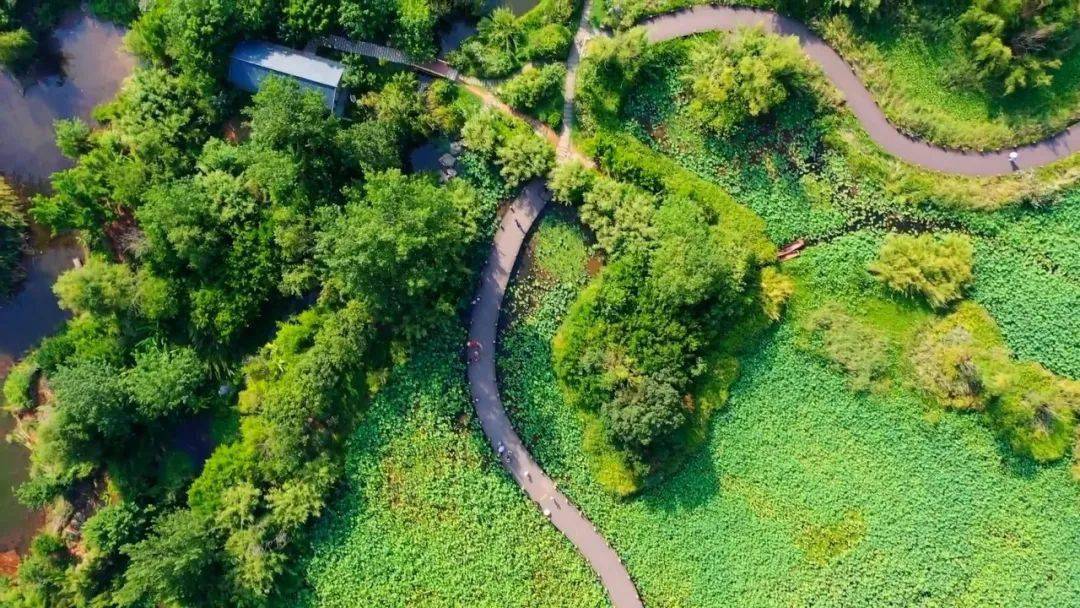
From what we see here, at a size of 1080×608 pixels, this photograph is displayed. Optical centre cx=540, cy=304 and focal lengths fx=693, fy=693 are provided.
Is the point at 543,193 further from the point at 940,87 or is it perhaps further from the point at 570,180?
the point at 940,87

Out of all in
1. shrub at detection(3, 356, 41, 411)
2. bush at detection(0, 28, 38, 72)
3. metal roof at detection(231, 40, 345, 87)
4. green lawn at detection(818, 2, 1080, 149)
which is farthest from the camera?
shrub at detection(3, 356, 41, 411)

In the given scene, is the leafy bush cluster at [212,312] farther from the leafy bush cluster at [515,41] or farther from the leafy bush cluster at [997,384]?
the leafy bush cluster at [997,384]

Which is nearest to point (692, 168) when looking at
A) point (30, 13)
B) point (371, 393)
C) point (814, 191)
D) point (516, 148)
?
point (814, 191)

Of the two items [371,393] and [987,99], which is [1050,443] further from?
[371,393]

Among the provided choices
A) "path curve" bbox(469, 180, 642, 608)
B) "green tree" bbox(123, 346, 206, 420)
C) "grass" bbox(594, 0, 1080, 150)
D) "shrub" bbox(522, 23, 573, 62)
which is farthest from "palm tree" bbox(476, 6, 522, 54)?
"green tree" bbox(123, 346, 206, 420)

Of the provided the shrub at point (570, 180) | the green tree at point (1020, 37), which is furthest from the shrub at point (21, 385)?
the green tree at point (1020, 37)

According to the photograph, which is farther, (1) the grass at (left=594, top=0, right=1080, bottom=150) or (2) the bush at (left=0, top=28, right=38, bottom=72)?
(2) the bush at (left=0, top=28, right=38, bottom=72)

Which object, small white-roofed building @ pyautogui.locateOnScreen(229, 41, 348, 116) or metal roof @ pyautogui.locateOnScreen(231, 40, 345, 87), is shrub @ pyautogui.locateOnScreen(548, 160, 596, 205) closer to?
small white-roofed building @ pyautogui.locateOnScreen(229, 41, 348, 116)
